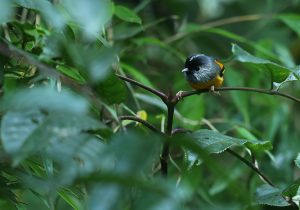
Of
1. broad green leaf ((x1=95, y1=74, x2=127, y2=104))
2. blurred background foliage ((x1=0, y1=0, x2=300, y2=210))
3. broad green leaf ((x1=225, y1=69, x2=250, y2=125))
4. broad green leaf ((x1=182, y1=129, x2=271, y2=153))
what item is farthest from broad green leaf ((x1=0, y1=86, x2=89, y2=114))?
broad green leaf ((x1=225, y1=69, x2=250, y2=125))

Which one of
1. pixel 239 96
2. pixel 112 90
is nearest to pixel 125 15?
pixel 239 96

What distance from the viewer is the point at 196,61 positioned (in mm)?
1802

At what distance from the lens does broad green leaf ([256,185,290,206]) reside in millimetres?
1398

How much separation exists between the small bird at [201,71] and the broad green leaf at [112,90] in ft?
2.15

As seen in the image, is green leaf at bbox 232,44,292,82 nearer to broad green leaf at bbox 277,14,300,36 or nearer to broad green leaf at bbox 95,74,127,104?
broad green leaf at bbox 95,74,127,104

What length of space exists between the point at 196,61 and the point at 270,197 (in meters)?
0.54

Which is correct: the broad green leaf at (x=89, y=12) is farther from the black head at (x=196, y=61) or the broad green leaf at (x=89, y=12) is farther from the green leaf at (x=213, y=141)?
the black head at (x=196, y=61)

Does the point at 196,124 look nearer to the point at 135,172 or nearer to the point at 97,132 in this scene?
the point at 97,132

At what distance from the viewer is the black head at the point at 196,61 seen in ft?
5.91

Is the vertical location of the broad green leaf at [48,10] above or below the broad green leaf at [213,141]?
above

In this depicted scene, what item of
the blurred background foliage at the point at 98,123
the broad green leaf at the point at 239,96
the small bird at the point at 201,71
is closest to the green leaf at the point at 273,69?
the blurred background foliage at the point at 98,123

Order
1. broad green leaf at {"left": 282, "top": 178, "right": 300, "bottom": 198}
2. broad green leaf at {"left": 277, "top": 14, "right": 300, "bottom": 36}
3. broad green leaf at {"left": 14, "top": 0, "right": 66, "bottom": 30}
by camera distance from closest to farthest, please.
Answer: broad green leaf at {"left": 14, "top": 0, "right": 66, "bottom": 30} → broad green leaf at {"left": 282, "top": 178, "right": 300, "bottom": 198} → broad green leaf at {"left": 277, "top": 14, "right": 300, "bottom": 36}

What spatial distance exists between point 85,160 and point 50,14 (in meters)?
0.31

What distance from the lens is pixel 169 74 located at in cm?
278
